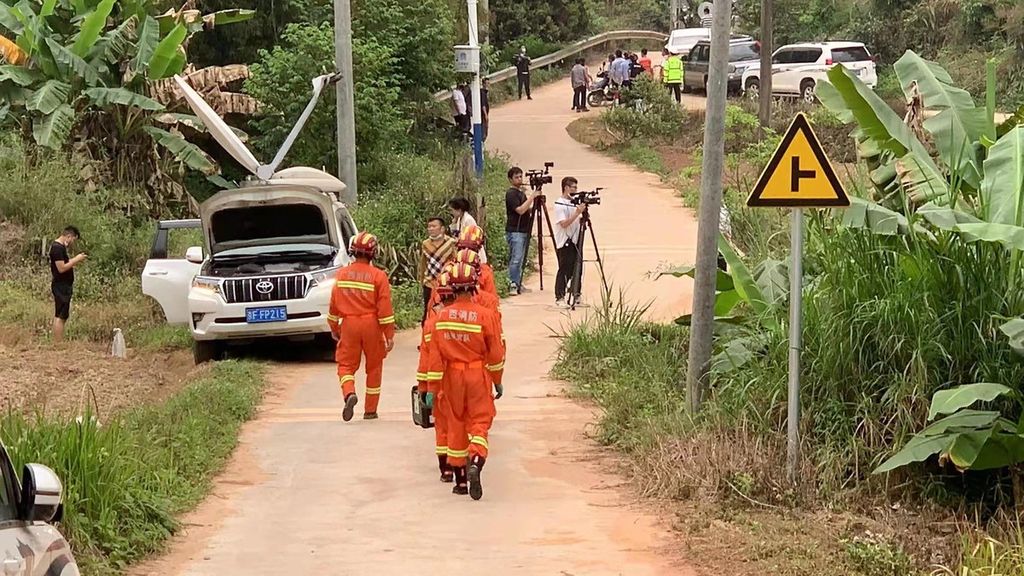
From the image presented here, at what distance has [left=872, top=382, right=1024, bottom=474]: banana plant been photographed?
27.1 ft

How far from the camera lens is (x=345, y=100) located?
64.6 feet

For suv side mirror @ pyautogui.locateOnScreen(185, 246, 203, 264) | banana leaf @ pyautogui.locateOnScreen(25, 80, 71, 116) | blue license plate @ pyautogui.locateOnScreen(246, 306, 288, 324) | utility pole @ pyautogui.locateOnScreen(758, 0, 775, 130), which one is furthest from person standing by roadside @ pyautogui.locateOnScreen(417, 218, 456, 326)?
utility pole @ pyautogui.locateOnScreen(758, 0, 775, 130)

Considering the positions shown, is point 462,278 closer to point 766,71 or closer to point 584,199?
point 584,199

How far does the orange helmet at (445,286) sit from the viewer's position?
921 cm

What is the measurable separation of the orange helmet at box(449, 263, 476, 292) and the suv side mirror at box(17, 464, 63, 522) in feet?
15.4

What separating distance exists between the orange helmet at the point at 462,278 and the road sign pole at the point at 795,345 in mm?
2108

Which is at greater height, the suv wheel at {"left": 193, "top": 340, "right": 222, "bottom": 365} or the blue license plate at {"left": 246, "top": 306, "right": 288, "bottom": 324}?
the blue license plate at {"left": 246, "top": 306, "right": 288, "bottom": 324}

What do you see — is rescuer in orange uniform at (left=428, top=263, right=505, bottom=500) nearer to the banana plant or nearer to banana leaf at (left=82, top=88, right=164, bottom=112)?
the banana plant

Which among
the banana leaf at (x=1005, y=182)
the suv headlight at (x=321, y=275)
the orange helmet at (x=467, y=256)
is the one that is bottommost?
the suv headlight at (x=321, y=275)

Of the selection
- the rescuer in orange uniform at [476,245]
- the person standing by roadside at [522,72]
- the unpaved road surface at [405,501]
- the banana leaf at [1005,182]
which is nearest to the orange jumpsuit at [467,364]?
the unpaved road surface at [405,501]

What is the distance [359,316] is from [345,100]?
879 centimetres

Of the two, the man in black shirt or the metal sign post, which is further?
the man in black shirt

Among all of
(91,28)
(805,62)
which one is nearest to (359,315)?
(91,28)

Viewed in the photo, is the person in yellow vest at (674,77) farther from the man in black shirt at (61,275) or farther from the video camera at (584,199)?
the man in black shirt at (61,275)
